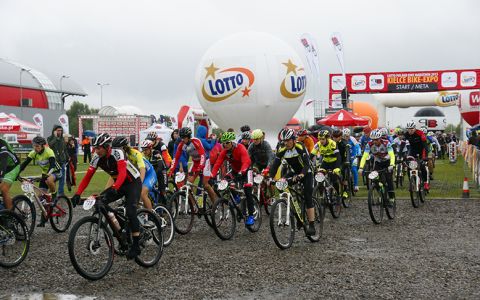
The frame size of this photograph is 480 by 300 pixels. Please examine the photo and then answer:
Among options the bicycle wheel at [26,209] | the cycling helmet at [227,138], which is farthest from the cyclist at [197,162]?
the bicycle wheel at [26,209]

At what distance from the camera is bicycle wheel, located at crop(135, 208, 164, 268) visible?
8.18 meters

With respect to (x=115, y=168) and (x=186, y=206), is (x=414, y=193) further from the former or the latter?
(x=115, y=168)

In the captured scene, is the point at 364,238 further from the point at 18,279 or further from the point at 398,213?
the point at 18,279

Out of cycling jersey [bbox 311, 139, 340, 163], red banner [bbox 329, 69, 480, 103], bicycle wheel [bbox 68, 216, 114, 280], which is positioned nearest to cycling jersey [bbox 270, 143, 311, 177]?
bicycle wheel [bbox 68, 216, 114, 280]

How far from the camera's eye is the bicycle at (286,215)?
917 centimetres

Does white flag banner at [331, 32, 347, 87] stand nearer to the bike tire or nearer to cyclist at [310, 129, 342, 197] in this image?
cyclist at [310, 129, 342, 197]

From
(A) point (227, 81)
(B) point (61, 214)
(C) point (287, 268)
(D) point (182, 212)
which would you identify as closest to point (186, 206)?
(D) point (182, 212)

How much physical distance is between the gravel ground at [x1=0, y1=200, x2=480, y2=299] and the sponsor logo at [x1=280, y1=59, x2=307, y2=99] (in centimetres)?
1872

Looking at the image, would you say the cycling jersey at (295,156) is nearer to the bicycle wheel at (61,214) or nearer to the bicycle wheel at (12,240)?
the bicycle wheel at (12,240)

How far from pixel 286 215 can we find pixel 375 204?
3385 millimetres

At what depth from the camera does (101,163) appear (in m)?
7.86

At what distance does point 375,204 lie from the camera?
12.1 meters

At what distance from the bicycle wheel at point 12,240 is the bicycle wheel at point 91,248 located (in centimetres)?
150

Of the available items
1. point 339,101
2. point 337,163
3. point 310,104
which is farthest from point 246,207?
point 310,104
